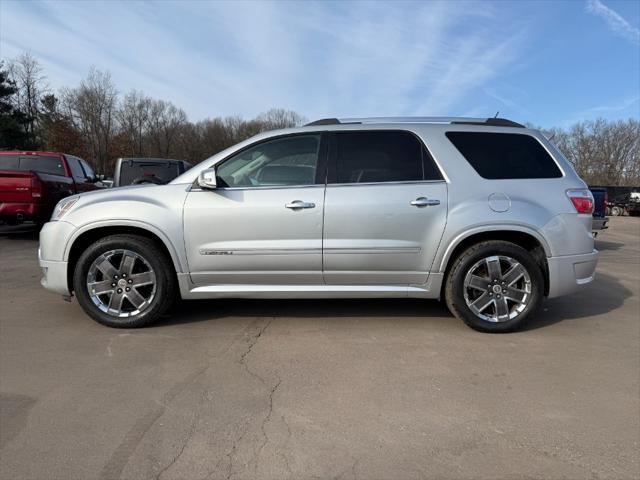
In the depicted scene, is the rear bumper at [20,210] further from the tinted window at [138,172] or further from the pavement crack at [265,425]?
the pavement crack at [265,425]

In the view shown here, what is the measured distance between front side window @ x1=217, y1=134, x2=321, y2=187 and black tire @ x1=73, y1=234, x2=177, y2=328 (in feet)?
2.99

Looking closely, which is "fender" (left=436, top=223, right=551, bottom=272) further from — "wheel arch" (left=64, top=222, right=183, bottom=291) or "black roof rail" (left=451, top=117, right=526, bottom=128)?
"wheel arch" (left=64, top=222, right=183, bottom=291)

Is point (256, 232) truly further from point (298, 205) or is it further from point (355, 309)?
point (355, 309)

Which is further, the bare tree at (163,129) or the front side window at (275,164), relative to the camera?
the bare tree at (163,129)

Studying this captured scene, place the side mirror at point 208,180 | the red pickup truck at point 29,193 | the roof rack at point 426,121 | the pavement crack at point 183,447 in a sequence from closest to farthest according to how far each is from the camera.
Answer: the pavement crack at point 183,447
the side mirror at point 208,180
the roof rack at point 426,121
the red pickup truck at point 29,193

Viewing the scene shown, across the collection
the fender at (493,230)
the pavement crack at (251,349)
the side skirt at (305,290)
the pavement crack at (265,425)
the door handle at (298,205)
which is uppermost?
the door handle at (298,205)

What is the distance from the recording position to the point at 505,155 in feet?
13.7

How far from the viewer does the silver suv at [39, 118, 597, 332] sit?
13.0ft

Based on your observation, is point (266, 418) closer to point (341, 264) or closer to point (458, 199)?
point (341, 264)

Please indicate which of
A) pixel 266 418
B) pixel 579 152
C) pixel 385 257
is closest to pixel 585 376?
pixel 385 257

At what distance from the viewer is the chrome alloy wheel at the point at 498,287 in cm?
404

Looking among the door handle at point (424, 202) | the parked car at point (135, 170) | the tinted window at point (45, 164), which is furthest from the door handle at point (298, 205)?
the tinted window at point (45, 164)

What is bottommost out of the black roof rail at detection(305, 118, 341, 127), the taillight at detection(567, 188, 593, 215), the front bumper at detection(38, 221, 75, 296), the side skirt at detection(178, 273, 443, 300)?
the side skirt at detection(178, 273, 443, 300)

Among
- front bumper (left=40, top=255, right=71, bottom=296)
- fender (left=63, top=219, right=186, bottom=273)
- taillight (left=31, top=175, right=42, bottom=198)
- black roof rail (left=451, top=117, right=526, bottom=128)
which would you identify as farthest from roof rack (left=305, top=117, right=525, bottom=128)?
taillight (left=31, top=175, right=42, bottom=198)
